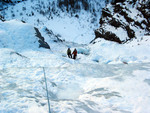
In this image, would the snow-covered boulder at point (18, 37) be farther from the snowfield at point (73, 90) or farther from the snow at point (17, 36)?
the snowfield at point (73, 90)

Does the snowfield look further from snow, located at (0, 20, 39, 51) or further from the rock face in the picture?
the rock face

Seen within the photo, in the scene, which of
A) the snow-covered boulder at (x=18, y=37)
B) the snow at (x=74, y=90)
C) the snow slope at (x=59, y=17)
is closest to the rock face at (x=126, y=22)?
the snow slope at (x=59, y=17)

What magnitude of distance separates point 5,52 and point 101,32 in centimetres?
1241

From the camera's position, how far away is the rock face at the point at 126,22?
528 inches

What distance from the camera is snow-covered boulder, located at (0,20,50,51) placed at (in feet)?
29.3

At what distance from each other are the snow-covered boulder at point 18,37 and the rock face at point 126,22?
8.91 meters

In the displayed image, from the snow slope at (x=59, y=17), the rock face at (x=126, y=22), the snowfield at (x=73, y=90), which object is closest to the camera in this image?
the snowfield at (x=73, y=90)

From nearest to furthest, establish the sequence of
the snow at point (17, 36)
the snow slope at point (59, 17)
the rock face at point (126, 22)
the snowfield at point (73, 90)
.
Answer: the snowfield at point (73, 90) < the snow at point (17, 36) < the rock face at point (126, 22) < the snow slope at point (59, 17)

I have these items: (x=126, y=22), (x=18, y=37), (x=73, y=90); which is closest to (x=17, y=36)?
(x=18, y=37)

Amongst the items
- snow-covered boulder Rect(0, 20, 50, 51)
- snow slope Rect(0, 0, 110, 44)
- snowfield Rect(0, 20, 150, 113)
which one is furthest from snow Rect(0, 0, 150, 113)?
snow slope Rect(0, 0, 110, 44)

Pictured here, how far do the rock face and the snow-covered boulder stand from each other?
8.91 m

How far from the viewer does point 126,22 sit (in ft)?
48.4

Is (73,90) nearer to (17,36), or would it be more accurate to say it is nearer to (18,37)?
(18,37)

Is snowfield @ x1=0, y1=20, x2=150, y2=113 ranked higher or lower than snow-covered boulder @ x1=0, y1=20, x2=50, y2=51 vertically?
lower
